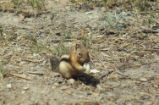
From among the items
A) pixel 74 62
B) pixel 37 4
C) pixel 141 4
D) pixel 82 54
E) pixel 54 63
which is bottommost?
pixel 54 63

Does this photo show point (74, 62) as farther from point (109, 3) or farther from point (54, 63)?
point (109, 3)

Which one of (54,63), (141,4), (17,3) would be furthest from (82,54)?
(17,3)

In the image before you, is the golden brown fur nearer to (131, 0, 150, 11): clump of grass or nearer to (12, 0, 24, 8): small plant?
(131, 0, 150, 11): clump of grass

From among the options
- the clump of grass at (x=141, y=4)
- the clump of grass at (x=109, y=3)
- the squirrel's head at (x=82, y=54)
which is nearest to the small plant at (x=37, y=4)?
the clump of grass at (x=109, y=3)

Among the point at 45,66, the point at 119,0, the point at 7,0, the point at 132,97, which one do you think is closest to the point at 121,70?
the point at 132,97

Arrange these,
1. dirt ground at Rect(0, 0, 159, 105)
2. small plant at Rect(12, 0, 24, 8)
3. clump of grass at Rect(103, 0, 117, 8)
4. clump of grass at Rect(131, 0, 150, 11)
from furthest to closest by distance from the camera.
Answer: small plant at Rect(12, 0, 24, 8)
clump of grass at Rect(103, 0, 117, 8)
clump of grass at Rect(131, 0, 150, 11)
dirt ground at Rect(0, 0, 159, 105)

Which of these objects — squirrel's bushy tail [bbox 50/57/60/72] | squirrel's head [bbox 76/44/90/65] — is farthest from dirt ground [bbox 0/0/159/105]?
squirrel's head [bbox 76/44/90/65]
